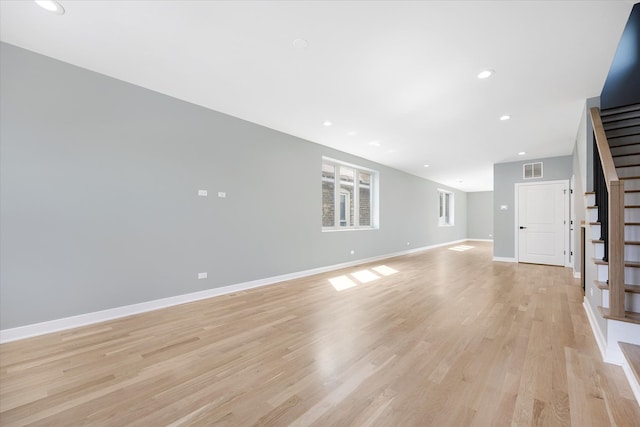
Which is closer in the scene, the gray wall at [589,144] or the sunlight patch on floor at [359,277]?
the gray wall at [589,144]

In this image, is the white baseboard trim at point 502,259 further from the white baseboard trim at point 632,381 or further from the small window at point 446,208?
the white baseboard trim at point 632,381

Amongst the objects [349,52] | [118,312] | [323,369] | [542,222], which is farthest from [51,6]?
[542,222]

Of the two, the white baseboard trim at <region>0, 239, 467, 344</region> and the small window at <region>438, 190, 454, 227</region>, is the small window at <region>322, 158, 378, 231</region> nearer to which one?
the white baseboard trim at <region>0, 239, 467, 344</region>

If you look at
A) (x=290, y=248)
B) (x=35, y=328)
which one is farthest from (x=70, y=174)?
(x=290, y=248)

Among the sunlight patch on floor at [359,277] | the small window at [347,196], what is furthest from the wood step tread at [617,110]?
the small window at [347,196]

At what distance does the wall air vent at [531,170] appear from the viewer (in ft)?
22.9

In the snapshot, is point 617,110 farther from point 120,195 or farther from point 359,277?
point 120,195

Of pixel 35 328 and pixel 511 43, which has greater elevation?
pixel 511 43

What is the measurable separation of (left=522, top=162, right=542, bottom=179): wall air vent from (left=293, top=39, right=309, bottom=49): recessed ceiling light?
7.33 metres

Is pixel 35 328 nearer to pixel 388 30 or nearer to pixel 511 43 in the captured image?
pixel 388 30

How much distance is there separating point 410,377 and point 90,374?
2.38m

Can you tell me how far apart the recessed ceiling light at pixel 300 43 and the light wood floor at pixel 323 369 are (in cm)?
279

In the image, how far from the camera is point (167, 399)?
171 centimetres

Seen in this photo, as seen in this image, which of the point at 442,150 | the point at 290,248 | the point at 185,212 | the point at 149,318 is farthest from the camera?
the point at 442,150
